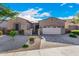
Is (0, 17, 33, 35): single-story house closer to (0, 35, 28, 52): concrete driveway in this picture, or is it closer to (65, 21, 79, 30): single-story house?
(0, 35, 28, 52): concrete driveway

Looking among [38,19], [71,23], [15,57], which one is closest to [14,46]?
[15,57]

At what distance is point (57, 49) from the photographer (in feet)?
40.0

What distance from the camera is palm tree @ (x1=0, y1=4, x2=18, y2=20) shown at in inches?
484

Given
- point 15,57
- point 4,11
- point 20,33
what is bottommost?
point 15,57

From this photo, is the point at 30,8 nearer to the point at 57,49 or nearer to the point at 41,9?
the point at 41,9

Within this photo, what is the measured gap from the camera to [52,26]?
12438 mm

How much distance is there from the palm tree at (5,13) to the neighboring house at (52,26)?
97cm

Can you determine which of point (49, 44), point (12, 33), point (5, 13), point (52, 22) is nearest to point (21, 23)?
point (12, 33)

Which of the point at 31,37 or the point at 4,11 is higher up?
the point at 4,11

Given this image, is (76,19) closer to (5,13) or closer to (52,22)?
(52,22)

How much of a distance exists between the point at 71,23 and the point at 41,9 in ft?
3.65

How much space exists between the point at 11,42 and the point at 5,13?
1.00 metres

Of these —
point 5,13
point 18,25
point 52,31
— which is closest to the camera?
point 18,25

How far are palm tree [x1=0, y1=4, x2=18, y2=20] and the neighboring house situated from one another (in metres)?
0.97
